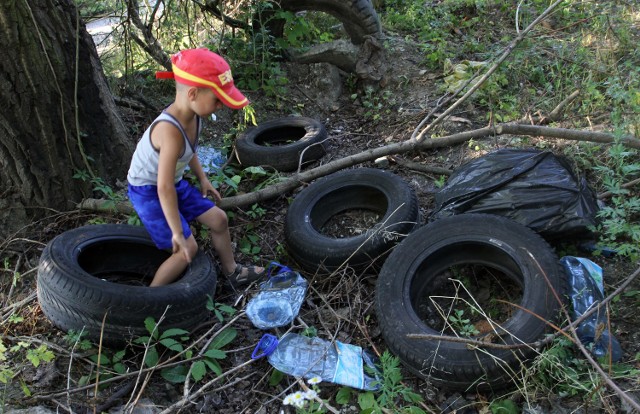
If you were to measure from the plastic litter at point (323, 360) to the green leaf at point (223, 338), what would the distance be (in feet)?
0.91

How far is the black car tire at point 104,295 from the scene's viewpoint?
A: 275 cm

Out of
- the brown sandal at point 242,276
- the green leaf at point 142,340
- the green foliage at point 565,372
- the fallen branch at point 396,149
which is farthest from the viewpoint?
the fallen branch at point 396,149

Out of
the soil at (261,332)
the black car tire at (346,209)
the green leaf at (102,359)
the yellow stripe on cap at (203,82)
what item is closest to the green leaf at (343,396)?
the soil at (261,332)

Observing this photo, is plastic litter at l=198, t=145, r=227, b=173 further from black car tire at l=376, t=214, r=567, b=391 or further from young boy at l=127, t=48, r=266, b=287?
black car tire at l=376, t=214, r=567, b=391

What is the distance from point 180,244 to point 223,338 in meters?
0.62

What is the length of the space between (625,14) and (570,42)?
73 cm

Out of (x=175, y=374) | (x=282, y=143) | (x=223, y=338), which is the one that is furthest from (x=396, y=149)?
(x=175, y=374)

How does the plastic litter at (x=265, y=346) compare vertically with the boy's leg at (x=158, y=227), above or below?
below

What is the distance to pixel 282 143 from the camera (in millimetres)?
5438

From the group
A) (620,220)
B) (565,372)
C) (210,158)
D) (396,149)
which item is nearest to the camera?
(565,372)

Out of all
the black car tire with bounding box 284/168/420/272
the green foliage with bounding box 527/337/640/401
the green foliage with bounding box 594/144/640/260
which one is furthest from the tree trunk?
the green foliage with bounding box 594/144/640/260

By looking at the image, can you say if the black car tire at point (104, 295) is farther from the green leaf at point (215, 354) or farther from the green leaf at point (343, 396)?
the green leaf at point (343, 396)

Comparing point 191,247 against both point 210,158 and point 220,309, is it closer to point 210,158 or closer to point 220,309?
point 220,309

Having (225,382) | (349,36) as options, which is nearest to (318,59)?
(349,36)
